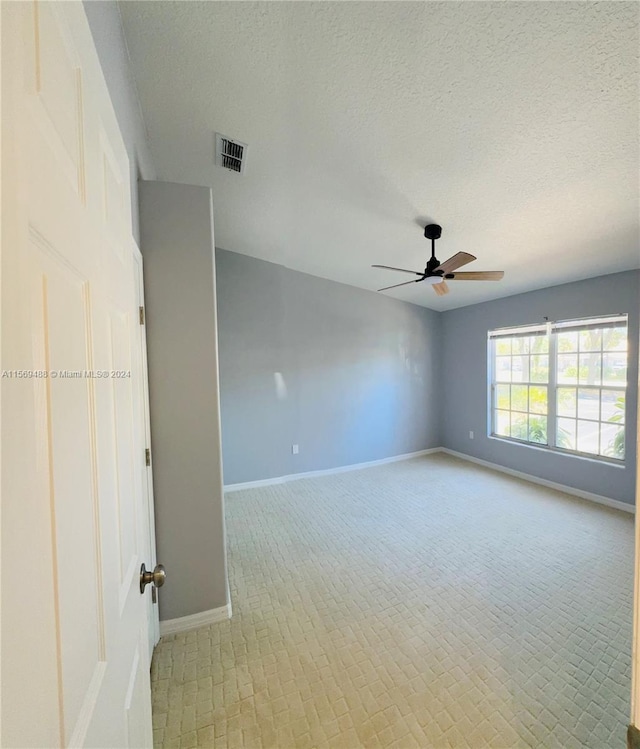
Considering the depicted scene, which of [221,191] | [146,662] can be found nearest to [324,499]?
[146,662]

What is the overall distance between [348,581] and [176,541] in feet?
4.00

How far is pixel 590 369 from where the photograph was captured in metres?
3.40

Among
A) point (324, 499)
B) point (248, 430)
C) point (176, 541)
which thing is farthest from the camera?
point (248, 430)

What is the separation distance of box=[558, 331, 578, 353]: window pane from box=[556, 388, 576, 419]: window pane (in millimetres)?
476

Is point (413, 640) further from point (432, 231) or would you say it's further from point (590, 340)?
point (590, 340)

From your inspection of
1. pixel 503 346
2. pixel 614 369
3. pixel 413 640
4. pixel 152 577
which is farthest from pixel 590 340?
pixel 152 577

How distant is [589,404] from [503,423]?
1.08 m

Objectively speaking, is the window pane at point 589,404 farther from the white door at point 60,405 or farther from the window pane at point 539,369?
the white door at point 60,405

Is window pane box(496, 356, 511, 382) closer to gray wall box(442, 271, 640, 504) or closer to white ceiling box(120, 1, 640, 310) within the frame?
gray wall box(442, 271, 640, 504)

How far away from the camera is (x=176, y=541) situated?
174 centimetres

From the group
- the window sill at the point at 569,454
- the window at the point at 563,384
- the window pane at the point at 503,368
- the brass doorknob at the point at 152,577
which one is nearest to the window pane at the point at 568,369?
the window at the point at 563,384

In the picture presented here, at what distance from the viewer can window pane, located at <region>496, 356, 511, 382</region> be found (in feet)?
14.0

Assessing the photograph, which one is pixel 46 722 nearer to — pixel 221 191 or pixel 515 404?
pixel 221 191

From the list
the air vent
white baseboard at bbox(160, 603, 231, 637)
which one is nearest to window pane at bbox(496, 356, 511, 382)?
the air vent
